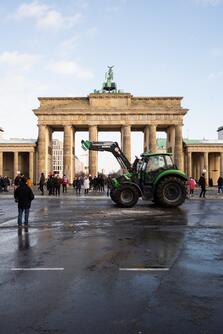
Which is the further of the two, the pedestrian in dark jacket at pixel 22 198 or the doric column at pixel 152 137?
the doric column at pixel 152 137

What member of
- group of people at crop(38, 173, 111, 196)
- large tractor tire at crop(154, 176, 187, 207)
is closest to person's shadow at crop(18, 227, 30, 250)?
large tractor tire at crop(154, 176, 187, 207)

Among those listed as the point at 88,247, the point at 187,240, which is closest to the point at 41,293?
the point at 88,247

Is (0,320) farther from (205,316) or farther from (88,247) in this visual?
(88,247)

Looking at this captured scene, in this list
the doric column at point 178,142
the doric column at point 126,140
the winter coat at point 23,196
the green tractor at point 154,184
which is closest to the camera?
the winter coat at point 23,196

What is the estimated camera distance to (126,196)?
21156 mm

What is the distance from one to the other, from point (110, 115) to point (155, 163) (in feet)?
151

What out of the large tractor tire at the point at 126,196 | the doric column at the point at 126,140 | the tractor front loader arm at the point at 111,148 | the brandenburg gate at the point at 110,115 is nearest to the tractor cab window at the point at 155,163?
the large tractor tire at the point at 126,196

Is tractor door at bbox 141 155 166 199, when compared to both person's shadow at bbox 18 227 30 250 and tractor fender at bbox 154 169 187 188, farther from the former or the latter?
person's shadow at bbox 18 227 30 250

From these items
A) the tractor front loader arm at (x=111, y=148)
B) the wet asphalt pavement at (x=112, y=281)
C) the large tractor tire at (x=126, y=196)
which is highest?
the tractor front loader arm at (x=111, y=148)

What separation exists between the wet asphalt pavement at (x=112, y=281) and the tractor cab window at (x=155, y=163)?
30.2 ft

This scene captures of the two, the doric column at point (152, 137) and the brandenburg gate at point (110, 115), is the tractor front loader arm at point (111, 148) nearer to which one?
the brandenburg gate at point (110, 115)

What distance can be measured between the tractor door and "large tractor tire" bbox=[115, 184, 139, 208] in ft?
1.70

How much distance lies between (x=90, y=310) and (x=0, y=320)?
107cm

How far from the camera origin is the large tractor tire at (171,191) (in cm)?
2041
